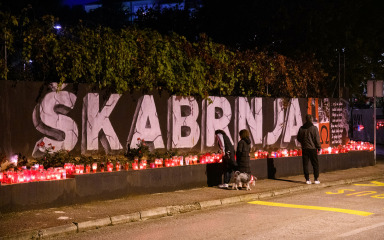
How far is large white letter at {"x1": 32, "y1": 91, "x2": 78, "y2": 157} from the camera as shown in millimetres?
12945

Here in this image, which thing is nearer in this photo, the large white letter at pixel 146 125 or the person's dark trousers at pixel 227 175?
the person's dark trousers at pixel 227 175

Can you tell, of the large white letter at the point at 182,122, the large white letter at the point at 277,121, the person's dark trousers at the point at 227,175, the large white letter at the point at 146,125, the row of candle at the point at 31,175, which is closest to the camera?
the row of candle at the point at 31,175

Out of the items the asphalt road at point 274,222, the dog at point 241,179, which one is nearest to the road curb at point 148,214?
the asphalt road at point 274,222

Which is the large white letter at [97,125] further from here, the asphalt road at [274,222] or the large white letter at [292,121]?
the large white letter at [292,121]

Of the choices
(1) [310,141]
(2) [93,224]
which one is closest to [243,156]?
(1) [310,141]

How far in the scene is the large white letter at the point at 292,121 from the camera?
20.6 metres

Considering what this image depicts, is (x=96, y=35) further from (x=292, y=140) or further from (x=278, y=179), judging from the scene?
(x=292, y=140)

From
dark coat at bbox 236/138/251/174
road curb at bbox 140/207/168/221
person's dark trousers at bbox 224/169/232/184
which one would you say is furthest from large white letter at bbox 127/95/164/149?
road curb at bbox 140/207/168/221

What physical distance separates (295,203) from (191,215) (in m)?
2.81

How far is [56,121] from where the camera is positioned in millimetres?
13312

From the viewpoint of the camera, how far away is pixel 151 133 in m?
15.5

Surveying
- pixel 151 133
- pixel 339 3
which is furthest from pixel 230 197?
pixel 339 3

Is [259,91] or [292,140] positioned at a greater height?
[259,91]

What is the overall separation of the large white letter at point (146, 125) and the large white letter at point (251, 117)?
3848 millimetres
